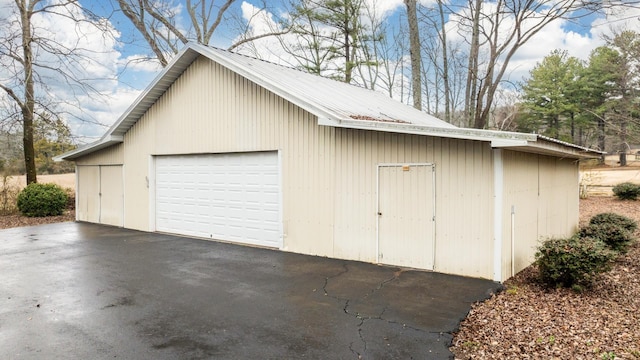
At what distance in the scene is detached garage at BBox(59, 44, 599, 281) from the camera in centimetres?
630

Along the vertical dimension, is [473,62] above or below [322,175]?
above

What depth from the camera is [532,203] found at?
282 inches

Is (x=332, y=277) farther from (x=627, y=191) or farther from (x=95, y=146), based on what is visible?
(x=627, y=191)

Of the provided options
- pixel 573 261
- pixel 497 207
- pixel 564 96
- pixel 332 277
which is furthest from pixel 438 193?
pixel 564 96

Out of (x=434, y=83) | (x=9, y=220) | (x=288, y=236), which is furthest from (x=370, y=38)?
(x=9, y=220)

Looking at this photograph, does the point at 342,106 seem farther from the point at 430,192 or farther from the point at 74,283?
the point at 74,283

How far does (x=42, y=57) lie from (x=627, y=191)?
81.3 ft

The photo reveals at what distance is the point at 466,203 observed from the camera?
20.8 feet

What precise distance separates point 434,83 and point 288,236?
17888mm

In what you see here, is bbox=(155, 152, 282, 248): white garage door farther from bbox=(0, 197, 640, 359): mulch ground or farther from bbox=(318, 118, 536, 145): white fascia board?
bbox=(0, 197, 640, 359): mulch ground

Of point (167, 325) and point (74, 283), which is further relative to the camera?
point (74, 283)

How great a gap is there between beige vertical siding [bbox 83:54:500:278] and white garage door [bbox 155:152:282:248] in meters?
0.31

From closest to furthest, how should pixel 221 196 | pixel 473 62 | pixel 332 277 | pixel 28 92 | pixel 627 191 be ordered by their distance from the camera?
pixel 332 277 < pixel 221 196 < pixel 28 92 < pixel 473 62 < pixel 627 191

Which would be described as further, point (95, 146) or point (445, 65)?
point (445, 65)
